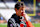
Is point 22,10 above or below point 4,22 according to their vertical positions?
above

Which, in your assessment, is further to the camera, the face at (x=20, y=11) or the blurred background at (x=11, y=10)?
the blurred background at (x=11, y=10)

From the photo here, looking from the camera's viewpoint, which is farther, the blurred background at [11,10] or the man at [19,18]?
the blurred background at [11,10]

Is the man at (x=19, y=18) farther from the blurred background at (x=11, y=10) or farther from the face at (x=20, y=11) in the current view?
the blurred background at (x=11, y=10)

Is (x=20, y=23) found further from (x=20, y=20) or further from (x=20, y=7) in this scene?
(x=20, y=7)

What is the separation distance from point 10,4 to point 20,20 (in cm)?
208

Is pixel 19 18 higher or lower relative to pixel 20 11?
lower

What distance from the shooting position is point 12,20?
4.98ft

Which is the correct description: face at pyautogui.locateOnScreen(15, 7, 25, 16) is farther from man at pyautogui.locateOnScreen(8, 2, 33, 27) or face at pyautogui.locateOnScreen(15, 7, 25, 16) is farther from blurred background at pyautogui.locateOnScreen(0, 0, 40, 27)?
blurred background at pyautogui.locateOnScreen(0, 0, 40, 27)

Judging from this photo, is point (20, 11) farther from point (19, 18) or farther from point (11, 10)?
point (11, 10)

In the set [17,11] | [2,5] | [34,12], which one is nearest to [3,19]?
[2,5]

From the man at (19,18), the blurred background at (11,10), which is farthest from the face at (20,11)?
the blurred background at (11,10)

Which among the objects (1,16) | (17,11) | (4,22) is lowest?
(4,22)

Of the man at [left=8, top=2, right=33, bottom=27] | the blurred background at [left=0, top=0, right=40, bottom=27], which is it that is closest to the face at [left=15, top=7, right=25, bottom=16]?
the man at [left=8, top=2, right=33, bottom=27]

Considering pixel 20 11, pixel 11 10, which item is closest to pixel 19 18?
pixel 20 11
